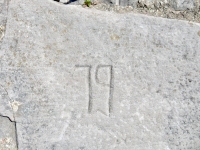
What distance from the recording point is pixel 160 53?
1.00 m

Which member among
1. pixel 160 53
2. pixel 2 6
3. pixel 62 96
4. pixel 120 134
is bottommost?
pixel 120 134

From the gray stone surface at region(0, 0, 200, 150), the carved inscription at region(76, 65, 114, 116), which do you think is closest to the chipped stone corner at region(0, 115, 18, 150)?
the gray stone surface at region(0, 0, 200, 150)

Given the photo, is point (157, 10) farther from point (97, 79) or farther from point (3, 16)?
point (3, 16)

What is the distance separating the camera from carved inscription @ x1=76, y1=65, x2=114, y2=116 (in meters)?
0.97

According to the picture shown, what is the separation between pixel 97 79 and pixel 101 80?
0.01 metres

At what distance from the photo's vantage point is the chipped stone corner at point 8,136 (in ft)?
3.13

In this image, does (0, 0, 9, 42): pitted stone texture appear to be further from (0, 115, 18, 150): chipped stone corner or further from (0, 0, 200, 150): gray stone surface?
(0, 115, 18, 150): chipped stone corner

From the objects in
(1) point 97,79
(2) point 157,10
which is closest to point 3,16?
(1) point 97,79

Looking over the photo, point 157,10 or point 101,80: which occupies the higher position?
point 157,10

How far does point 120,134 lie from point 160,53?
267 mm

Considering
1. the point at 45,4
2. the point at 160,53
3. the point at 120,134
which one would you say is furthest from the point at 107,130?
the point at 45,4

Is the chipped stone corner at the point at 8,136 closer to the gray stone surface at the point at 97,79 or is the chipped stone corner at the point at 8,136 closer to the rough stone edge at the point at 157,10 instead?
the gray stone surface at the point at 97,79

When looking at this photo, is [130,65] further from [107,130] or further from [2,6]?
[2,6]

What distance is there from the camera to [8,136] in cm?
96
